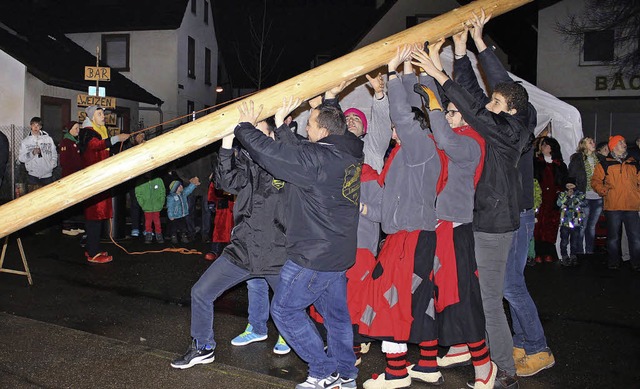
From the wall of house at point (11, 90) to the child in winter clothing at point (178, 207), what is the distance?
382 inches

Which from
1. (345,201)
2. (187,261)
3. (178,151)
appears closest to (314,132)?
(345,201)

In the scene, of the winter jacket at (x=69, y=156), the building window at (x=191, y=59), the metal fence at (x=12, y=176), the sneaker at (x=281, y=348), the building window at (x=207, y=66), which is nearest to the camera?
the sneaker at (x=281, y=348)

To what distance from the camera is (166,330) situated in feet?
21.1

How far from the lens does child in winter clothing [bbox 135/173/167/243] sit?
12.1 meters

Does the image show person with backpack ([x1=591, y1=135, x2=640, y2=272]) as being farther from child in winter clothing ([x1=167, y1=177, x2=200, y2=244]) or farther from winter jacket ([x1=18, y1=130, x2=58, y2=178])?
winter jacket ([x1=18, y1=130, x2=58, y2=178])

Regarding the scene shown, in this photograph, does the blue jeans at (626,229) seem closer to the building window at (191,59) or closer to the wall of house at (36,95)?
the wall of house at (36,95)

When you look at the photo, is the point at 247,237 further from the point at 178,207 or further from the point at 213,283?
the point at 178,207

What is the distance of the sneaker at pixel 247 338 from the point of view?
6.00 m

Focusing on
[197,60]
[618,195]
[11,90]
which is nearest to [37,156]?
[11,90]

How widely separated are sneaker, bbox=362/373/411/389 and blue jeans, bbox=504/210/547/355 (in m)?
1.10

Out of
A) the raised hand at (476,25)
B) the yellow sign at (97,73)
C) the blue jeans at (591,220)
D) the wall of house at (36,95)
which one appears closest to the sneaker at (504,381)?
the raised hand at (476,25)

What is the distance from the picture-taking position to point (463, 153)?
14.8 ft

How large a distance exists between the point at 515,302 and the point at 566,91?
19.9 m

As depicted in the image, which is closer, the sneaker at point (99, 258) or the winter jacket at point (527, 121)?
the winter jacket at point (527, 121)
